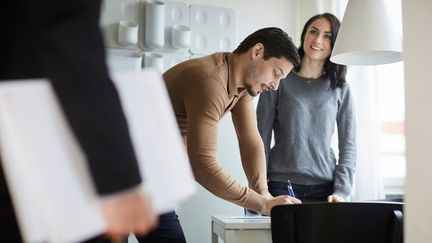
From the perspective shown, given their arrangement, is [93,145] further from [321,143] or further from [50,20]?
[321,143]

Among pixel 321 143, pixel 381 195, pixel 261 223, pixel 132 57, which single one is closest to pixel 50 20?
pixel 261 223

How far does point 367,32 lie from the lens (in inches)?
69.9

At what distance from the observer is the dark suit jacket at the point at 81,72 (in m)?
0.50

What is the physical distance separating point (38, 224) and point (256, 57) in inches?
48.8

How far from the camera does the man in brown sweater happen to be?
1457 millimetres

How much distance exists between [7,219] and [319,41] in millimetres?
1702

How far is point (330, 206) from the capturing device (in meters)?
1.28

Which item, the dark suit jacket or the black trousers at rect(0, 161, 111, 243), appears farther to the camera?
the black trousers at rect(0, 161, 111, 243)

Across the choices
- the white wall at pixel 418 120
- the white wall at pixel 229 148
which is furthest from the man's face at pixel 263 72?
the white wall at pixel 229 148

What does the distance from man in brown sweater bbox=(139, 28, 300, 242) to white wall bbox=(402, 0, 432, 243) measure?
2.29 ft

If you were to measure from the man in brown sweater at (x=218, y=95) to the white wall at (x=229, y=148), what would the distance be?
893 millimetres

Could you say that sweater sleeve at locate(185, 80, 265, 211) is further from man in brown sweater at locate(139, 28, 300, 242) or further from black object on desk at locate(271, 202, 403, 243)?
black object on desk at locate(271, 202, 403, 243)

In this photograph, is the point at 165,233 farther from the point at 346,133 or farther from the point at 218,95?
the point at 346,133

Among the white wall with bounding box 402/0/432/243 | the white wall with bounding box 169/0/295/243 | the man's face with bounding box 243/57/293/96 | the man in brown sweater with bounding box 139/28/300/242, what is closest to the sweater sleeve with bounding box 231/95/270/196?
the man in brown sweater with bounding box 139/28/300/242
